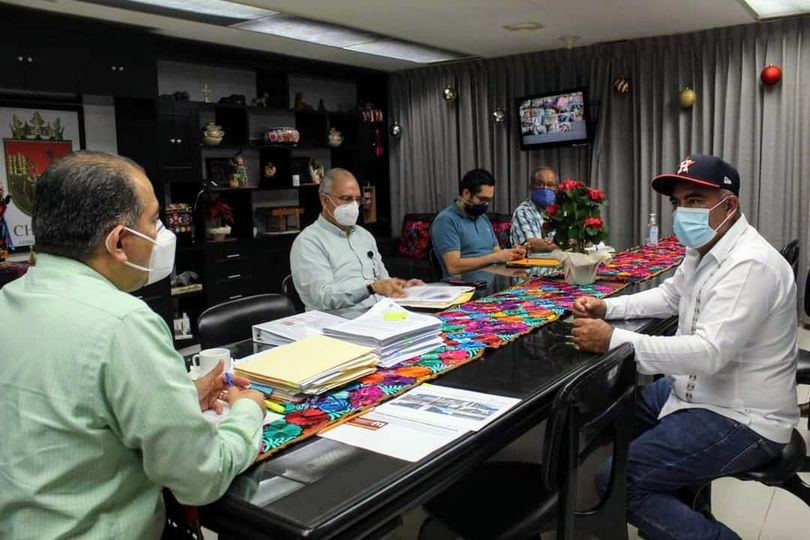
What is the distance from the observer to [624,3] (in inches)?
171

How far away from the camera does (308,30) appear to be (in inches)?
194

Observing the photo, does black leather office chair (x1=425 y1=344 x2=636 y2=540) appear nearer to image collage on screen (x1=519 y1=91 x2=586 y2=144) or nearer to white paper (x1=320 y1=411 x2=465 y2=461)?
white paper (x1=320 y1=411 x2=465 y2=461)

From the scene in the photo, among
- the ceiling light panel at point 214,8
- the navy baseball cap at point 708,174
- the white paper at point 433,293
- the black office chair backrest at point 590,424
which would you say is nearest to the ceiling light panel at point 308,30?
the ceiling light panel at point 214,8

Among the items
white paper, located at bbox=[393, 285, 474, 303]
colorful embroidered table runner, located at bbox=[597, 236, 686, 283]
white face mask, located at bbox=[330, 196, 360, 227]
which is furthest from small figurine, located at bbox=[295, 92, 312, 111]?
Answer: white paper, located at bbox=[393, 285, 474, 303]

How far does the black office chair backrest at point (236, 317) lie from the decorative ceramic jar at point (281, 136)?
3556 millimetres

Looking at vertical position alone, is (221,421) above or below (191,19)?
below

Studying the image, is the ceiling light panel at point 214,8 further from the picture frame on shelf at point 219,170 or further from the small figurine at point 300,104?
the small figurine at point 300,104

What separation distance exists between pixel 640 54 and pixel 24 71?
477cm

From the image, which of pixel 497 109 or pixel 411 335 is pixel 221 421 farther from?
pixel 497 109

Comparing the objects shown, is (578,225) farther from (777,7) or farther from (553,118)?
(553,118)

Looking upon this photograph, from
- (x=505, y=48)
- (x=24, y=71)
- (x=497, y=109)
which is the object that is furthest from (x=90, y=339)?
(x=497, y=109)

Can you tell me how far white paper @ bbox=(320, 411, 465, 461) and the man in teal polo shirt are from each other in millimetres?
2473

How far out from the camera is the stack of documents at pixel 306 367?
1.53 metres

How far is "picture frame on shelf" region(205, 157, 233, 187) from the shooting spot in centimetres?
→ 573
